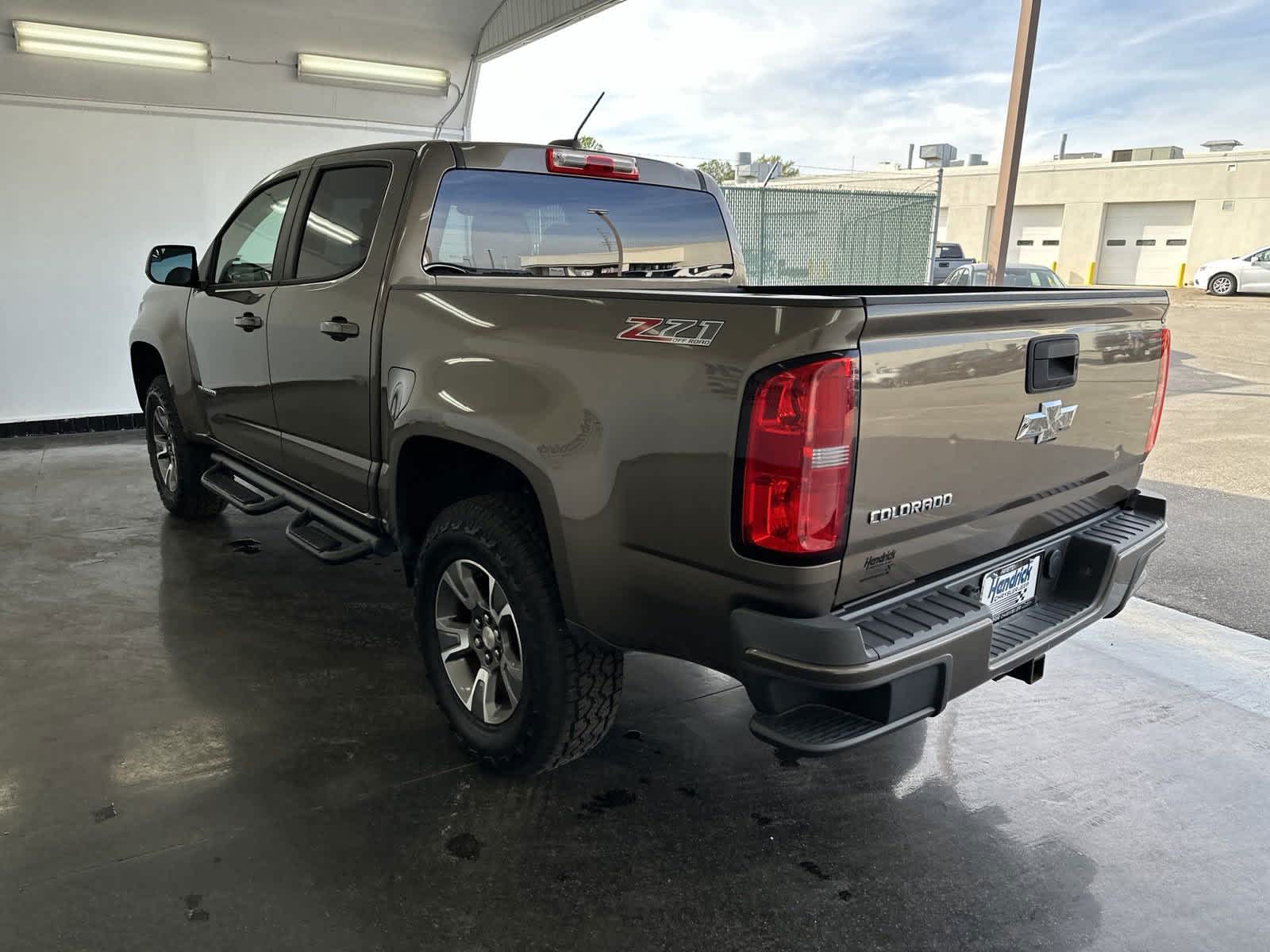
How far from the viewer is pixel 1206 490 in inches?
254

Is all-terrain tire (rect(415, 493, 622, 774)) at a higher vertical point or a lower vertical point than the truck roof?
lower

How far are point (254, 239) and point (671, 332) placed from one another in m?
2.89

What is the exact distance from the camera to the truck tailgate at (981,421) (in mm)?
1958

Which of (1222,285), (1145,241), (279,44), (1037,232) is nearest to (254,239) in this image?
(279,44)

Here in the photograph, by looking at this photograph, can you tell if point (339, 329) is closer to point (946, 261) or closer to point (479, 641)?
point (479, 641)

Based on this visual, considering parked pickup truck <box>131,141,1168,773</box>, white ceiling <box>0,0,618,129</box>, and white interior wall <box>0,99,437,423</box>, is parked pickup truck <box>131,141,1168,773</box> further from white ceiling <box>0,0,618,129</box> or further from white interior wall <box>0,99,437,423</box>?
white interior wall <box>0,99,437,423</box>

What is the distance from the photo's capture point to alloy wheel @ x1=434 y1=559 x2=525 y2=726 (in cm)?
268

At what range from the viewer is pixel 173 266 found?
495 centimetres

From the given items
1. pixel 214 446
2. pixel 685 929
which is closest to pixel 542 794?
pixel 685 929

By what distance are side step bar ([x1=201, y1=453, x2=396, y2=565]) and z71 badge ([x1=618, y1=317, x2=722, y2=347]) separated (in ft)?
5.04

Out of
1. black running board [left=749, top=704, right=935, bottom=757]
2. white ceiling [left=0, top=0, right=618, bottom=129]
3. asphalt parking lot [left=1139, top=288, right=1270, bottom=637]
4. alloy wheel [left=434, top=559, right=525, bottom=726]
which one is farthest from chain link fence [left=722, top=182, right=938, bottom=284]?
black running board [left=749, top=704, right=935, bottom=757]

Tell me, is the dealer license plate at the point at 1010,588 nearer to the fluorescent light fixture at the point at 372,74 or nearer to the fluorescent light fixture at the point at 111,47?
the fluorescent light fixture at the point at 372,74

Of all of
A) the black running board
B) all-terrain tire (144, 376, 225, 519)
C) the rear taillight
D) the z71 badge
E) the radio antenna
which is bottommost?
all-terrain tire (144, 376, 225, 519)

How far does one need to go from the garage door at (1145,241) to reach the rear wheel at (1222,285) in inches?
393
